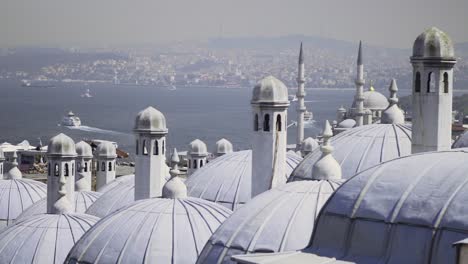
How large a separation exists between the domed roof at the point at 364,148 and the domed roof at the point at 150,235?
3.21m

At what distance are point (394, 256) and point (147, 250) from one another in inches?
419

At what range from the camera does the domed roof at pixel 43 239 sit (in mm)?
31984

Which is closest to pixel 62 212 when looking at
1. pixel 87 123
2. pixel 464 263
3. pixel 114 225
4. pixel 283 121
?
pixel 114 225

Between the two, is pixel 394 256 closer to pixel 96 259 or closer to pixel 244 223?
pixel 244 223

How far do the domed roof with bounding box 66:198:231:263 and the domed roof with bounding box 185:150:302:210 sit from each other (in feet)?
18.8

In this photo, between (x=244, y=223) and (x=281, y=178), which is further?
(x=281, y=178)

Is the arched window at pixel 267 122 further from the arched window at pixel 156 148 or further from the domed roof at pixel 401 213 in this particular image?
the domed roof at pixel 401 213

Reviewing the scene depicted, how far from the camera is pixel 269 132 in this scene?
2786cm

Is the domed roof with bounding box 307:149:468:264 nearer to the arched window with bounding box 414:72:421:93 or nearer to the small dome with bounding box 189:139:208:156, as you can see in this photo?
the arched window with bounding box 414:72:421:93

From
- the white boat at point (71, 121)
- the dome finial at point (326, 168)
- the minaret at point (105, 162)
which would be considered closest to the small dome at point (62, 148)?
the minaret at point (105, 162)

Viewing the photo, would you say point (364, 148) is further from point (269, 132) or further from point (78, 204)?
point (78, 204)

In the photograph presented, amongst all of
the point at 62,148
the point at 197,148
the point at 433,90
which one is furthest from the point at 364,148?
the point at 197,148

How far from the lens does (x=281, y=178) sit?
2816 centimetres

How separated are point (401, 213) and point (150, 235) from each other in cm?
1067
